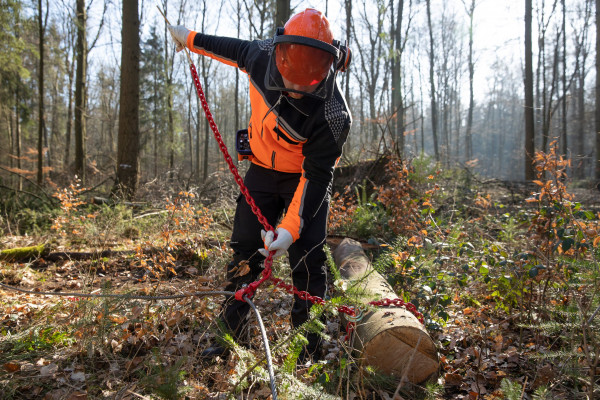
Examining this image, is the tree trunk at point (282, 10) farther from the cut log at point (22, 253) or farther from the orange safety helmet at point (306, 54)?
the cut log at point (22, 253)

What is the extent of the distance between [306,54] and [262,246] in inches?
54.9

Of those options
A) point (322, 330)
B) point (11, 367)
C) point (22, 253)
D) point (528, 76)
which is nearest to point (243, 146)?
point (322, 330)

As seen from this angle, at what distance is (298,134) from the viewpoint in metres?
2.24

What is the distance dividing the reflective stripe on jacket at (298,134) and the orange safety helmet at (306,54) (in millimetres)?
222

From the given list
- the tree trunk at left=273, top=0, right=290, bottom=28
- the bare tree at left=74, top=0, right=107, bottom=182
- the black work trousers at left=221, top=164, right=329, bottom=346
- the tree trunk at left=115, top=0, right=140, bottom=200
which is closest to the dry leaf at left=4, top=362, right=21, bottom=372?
the black work trousers at left=221, top=164, right=329, bottom=346

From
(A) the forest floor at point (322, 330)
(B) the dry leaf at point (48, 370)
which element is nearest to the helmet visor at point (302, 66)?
(A) the forest floor at point (322, 330)

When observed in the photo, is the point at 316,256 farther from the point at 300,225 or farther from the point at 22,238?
the point at 22,238

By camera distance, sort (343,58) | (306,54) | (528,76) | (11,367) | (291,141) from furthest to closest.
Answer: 1. (528,76)
2. (291,141)
3. (343,58)
4. (11,367)
5. (306,54)

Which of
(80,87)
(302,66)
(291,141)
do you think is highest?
(80,87)

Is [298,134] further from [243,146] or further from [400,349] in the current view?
[400,349]

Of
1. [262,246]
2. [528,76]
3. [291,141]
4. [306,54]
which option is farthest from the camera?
[528,76]

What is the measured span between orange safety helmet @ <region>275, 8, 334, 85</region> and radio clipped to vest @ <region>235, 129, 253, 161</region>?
0.80m

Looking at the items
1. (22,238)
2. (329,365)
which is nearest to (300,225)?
(329,365)

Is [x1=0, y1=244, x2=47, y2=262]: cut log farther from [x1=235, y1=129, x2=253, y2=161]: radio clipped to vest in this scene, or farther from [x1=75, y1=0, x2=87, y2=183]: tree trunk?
[x1=75, y1=0, x2=87, y2=183]: tree trunk
